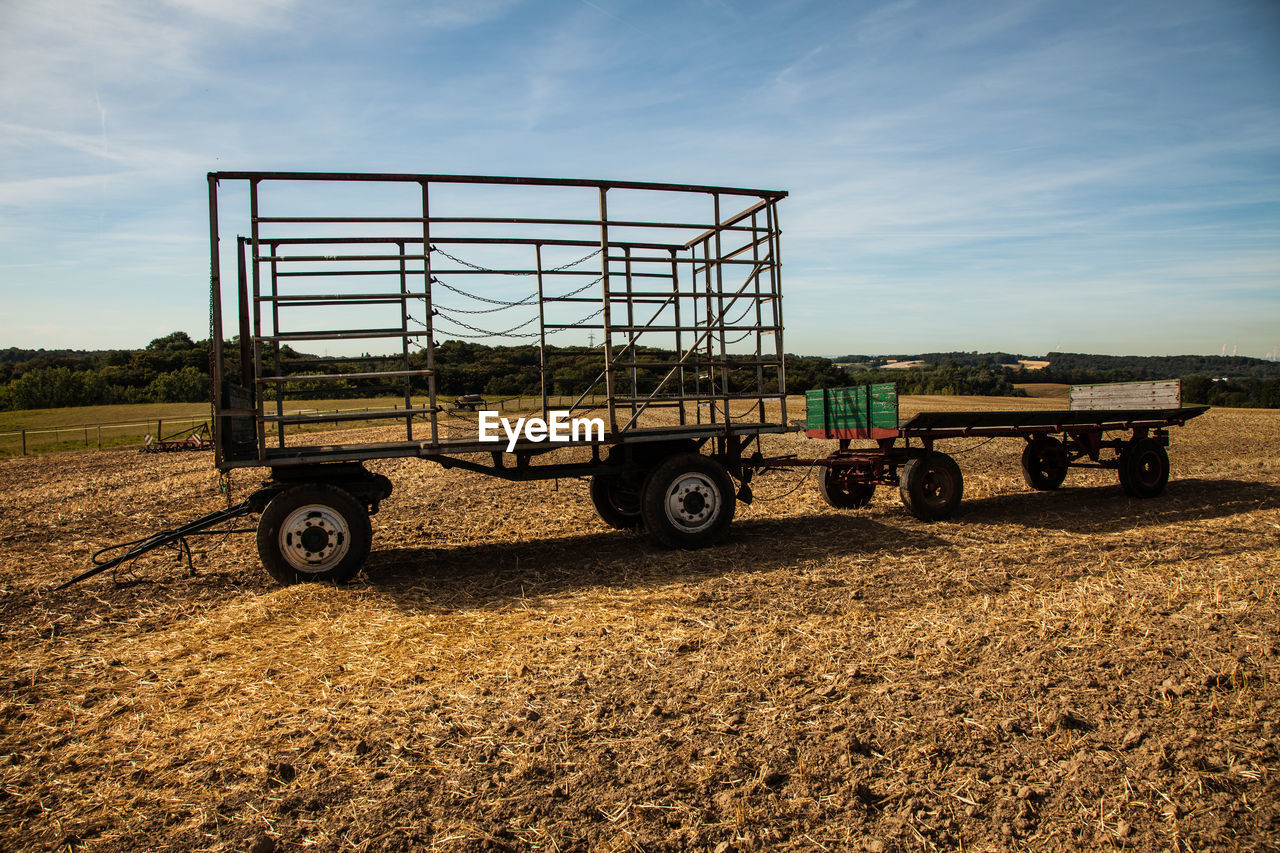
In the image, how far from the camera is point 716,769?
3.62 m

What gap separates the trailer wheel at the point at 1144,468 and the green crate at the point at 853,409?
4.84 m

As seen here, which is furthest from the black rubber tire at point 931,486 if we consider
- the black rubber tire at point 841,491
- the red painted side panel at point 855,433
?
the black rubber tire at point 841,491

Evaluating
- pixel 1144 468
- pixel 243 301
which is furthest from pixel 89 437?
pixel 1144 468

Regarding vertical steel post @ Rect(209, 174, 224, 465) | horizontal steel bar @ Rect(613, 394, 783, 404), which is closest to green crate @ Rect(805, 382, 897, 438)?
horizontal steel bar @ Rect(613, 394, 783, 404)

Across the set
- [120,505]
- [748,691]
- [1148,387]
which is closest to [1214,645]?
[748,691]

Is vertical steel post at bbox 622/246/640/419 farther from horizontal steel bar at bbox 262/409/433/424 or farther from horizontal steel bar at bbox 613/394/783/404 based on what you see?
horizontal steel bar at bbox 262/409/433/424

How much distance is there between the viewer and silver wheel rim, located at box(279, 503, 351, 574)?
23.4 feet

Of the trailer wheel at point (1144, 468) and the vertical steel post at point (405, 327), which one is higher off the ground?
the vertical steel post at point (405, 327)

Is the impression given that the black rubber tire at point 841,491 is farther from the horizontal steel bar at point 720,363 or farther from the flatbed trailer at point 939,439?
the horizontal steel bar at point 720,363

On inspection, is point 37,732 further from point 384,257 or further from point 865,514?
point 865,514

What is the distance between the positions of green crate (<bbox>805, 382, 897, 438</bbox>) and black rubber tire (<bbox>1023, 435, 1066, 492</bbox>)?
3614 millimetres

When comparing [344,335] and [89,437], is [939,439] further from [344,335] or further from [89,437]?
[89,437]

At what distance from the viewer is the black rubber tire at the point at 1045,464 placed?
1218cm

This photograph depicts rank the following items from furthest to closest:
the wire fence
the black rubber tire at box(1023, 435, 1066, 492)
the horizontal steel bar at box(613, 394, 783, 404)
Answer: the wire fence
the black rubber tire at box(1023, 435, 1066, 492)
the horizontal steel bar at box(613, 394, 783, 404)
